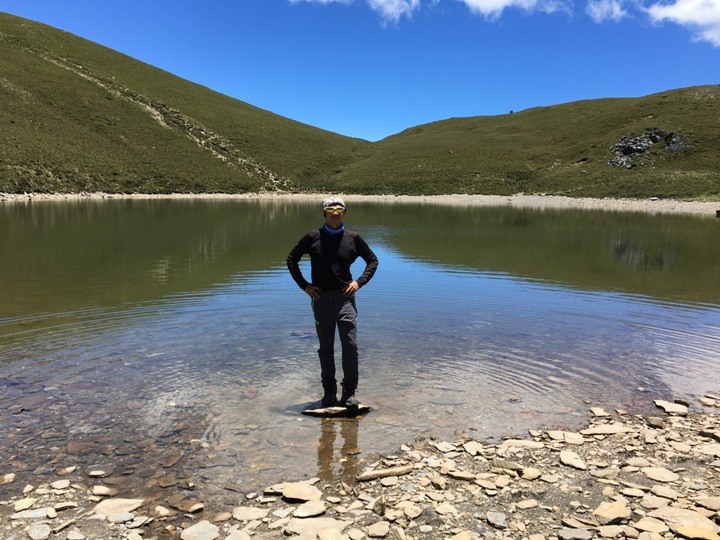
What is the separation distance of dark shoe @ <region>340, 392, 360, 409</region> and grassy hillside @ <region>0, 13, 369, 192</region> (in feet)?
221

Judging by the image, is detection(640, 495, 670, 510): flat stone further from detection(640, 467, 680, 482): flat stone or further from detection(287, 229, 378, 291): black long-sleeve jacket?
detection(287, 229, 378, 291): black long-sleeve jacket

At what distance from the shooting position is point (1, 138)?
71.6 m

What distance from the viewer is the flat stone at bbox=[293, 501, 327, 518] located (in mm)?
4750

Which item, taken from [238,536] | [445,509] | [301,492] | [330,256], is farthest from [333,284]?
[238,536]

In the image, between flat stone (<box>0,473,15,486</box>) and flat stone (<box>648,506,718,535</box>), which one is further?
flat stone (<box>0,473,15,486</box>)

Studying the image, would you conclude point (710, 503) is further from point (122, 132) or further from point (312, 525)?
point (122, 132)

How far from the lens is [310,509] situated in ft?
15.8

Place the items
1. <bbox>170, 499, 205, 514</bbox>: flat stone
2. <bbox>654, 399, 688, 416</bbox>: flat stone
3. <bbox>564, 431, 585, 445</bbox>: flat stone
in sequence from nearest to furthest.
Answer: <bbox>170, 499, 205, 514</bbox>: flat stone, <bbox>564, 431, 585, 445</bbox>: flat stone, <bbox>654, 399, 688, 416</bbox>: flat stone

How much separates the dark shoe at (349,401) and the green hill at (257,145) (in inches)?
2651

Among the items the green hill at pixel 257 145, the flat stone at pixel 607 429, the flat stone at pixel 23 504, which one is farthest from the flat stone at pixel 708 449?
the green hill at pixel 257 145

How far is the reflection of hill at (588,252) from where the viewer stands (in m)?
18.9

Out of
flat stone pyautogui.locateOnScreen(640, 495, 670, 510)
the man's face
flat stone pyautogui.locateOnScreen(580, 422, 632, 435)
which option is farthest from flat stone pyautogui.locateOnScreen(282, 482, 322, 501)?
flat stone pyautogui.locateOnScreen(580, 422, 632, 435)

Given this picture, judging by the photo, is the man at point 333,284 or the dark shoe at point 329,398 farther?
the dark shoe at point 329,398

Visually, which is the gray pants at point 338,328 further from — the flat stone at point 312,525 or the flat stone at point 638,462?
the flat stone at point 638,462
